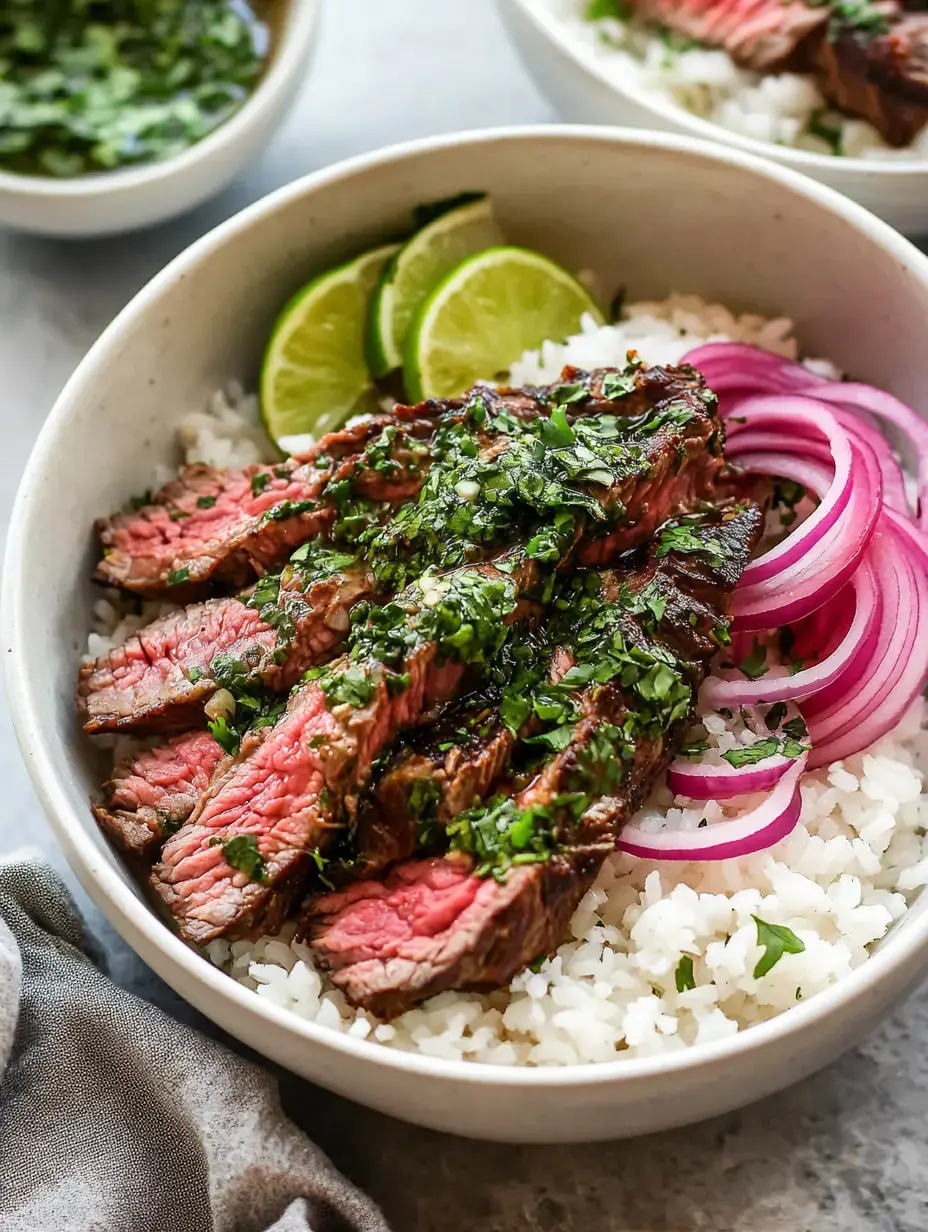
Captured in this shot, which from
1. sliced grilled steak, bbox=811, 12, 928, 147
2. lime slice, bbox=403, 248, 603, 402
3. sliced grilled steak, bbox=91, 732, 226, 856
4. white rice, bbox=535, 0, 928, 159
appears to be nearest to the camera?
sliced grilled steak, bbox=91, 732, 226, 856

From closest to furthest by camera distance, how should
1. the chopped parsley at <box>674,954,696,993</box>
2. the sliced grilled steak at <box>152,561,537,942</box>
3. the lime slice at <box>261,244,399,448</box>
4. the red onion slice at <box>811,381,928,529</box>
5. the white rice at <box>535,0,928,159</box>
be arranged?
1. the sliced grilled steak at <box>152,561,537,942</box>
2. the chopped parsley at <box>674,954,696,993</box>
3. the red onion slice at <box>811,381,928,529</box>
4. the lime slice at <box>261,244,399,448</box>
5. the white rice at <box>535,0,928,159</box>

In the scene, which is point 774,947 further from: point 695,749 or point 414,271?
point 414,271

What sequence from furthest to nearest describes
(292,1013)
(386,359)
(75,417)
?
1. (386,359)
2. (75,417)
3. (292,1013)

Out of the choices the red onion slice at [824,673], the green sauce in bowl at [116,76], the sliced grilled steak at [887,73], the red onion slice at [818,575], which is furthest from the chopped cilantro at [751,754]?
the green sauce in bowl at [116,76]

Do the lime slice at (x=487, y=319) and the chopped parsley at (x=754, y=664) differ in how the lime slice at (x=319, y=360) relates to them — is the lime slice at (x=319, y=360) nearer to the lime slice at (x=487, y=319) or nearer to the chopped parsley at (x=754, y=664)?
the lime slice at (x=487, y=319)

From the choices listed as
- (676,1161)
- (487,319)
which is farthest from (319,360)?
(676,1161)

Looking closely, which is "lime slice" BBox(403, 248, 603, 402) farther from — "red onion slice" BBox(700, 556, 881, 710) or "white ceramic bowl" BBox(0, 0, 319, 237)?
"red onion slice" BBox(700, 556, 881, 710)

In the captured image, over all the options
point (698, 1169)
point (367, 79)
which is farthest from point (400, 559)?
point (367, 79)

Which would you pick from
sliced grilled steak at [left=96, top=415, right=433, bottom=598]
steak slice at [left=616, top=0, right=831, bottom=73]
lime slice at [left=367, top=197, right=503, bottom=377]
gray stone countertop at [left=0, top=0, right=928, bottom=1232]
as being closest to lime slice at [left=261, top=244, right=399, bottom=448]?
lime slice at [left=367, top=197, right=503, bottom=377]

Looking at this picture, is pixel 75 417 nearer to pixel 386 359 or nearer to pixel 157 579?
pixel 157 579
